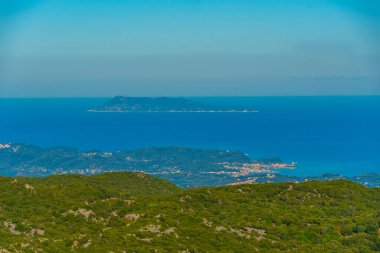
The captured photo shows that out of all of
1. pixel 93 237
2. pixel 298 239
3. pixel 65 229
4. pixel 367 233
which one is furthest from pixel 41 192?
pixel 367 233

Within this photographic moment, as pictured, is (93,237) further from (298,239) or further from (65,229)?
(298,239)

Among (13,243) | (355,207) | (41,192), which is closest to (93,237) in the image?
(13,243)

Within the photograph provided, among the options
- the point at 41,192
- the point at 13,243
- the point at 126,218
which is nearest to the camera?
the point at 13,243

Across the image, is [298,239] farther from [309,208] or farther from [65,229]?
[65,229]

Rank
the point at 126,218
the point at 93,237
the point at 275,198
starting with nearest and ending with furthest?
1. the point at 93,237
2. the point at 126,218
3. the point at 275,198

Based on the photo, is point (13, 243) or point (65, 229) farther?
point (65, 229)

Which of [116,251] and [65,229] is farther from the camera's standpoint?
[65,229]
